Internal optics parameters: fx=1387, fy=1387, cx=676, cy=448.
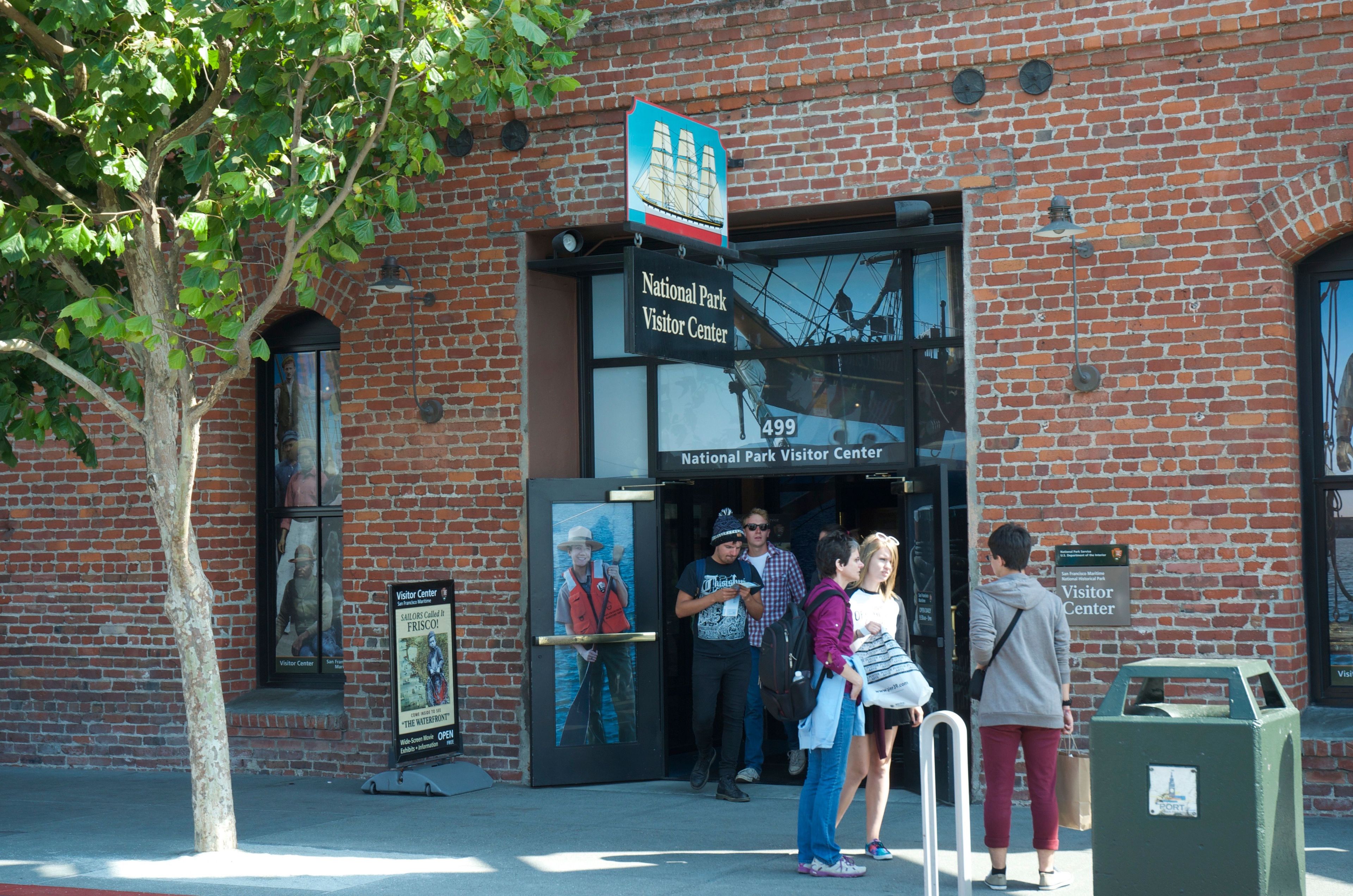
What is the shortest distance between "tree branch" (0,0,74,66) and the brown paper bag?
246 inches

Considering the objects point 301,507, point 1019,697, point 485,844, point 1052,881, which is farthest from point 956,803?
point 301,507

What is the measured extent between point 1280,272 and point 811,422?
3167mm

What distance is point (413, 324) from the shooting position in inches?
410

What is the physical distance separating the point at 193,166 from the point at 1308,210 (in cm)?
635

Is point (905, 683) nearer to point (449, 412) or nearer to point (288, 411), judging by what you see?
point (449, 412)

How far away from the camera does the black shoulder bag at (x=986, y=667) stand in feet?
21.9

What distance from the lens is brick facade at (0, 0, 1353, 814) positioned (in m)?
8.34

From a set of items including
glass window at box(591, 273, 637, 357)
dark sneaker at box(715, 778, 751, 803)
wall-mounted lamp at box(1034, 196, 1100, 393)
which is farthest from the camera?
glass window at box(591, 273, 637, 357)

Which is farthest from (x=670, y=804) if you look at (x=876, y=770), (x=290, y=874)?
(x=290, y=874)

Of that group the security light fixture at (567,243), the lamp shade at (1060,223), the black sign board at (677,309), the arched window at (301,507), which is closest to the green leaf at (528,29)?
the black sign board at (677,309)

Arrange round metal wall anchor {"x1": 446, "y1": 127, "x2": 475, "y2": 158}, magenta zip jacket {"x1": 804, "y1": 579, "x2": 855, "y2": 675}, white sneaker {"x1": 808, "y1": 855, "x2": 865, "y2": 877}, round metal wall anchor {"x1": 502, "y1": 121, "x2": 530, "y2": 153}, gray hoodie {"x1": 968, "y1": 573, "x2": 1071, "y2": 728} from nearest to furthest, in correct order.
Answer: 1. gray hoodie {"x1": 968, "y1": 573, "x2": 1071, "y2": 728}
2. magenta zip jacket {"x1": 804, "y1": 579, "x2": 855, "y2": 675}
3. white sneaker {"x1": 808, "y1": 855, "x2": 865, "y2": 877}
4. round metal wall anchor {"x1": 502, "y1": 121, "x2": 530, "y2": 153}
5. round metal wall anchor {"x1": 446, "y1": 127, "x2": 475, "y2": 158}

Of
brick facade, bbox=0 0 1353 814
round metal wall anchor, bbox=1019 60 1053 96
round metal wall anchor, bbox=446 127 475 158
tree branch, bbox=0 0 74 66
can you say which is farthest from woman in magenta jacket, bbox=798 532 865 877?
round metal wall anchor, bbox=446 127 475 158

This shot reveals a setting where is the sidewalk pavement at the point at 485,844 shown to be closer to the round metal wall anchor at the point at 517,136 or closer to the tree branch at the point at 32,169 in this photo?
the tree branch at the point at 32,169

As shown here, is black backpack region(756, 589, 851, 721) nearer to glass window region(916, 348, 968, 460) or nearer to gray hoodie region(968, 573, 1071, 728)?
gray hoodie region(968, 573, 1071, 728)
